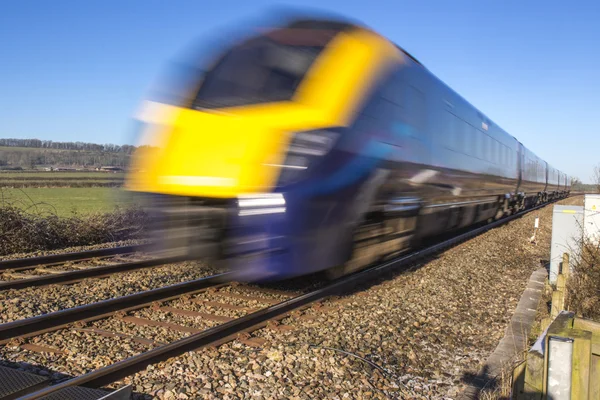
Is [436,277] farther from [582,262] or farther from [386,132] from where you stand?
[386,132]

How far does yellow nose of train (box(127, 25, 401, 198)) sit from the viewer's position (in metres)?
5.38

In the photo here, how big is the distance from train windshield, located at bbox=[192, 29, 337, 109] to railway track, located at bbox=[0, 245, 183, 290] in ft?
6.73

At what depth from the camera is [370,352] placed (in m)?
4.66

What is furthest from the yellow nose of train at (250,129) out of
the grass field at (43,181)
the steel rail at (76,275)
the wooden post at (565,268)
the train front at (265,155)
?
the grass field at (43,181)

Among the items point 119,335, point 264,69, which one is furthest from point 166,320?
point 264,69

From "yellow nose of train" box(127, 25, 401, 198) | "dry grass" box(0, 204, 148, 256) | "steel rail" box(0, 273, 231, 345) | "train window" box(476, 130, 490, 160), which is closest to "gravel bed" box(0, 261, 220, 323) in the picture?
"steel rail" box(0, 273, 231, 345)

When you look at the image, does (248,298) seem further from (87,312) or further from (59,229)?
(59,229)

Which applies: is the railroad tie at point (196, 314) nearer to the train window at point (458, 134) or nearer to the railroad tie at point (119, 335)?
the railroad tie at point (119, 335)

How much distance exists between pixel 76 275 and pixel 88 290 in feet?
2.56

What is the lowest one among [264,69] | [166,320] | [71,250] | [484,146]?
[71,250]

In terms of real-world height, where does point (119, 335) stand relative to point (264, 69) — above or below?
below

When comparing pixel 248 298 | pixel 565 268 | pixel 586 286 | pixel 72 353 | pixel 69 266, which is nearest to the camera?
pixel 72 353

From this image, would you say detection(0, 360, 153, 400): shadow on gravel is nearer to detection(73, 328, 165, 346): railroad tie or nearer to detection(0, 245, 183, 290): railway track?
detection(73, 328, 165, 346): railroad tie

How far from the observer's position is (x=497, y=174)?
16094mm
